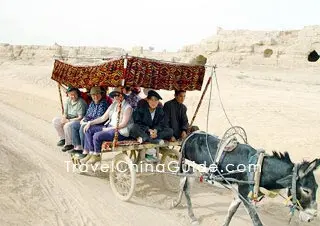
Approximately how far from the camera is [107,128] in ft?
27.1

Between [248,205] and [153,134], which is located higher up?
[153,134]

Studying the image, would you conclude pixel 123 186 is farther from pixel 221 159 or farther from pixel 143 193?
pixel 221 159

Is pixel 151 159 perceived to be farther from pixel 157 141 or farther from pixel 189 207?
pixel 189 207

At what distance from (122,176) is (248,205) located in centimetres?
283

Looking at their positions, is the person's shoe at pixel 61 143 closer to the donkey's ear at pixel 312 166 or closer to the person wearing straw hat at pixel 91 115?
the person wearing straw hat at pixel 91 115

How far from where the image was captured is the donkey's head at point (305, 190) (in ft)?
17.6

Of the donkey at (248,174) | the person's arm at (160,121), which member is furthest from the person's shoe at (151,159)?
the donkey at (248,174)

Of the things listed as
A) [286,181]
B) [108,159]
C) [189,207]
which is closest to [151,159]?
[189,207]

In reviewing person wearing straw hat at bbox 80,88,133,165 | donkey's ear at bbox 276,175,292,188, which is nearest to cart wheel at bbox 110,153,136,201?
person wearing straw hat at bbox 80,88,133,165

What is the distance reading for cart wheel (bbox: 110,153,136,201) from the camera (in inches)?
300

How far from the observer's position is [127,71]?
739 cm

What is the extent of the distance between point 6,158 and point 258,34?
35.4 metres

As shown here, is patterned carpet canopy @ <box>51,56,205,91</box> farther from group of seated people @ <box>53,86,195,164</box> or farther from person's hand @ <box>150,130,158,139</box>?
person's hand @ <box>150,130,158,139</box>

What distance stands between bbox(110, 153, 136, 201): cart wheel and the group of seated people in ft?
1.44
